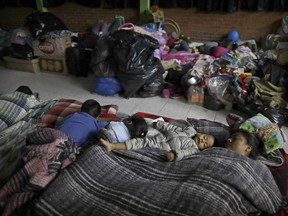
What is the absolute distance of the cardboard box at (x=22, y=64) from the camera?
3775 millimetres

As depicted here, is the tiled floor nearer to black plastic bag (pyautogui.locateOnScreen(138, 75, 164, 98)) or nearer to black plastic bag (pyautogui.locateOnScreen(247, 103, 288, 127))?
black plastic bag (pyautogui.locateOnScreen(138, 75, 164, 98))

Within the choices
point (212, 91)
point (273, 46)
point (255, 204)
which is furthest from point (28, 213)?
point (273, 46)

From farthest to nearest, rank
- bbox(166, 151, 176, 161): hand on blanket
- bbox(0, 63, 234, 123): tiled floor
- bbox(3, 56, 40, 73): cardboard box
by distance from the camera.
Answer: bbox(3, 56, 40, 73): cardboard box → bbox(0, 63, 234, 123): tiled floor → bbox(166, 151, 176, 161): hand on blanket

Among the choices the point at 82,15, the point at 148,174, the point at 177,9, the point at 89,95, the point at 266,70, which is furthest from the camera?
the point at 82,15

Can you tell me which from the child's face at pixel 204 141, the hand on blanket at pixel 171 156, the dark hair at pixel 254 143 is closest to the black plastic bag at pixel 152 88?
the child's face at pixel 204 141

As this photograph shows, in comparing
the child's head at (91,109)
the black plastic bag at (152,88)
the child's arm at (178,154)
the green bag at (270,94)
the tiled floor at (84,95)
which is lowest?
the tiled floor at (84,95)

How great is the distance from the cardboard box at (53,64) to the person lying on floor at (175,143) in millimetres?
2412

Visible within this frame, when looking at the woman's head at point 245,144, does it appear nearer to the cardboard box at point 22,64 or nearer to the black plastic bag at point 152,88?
the black plastic bag at point 152,88

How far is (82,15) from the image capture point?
196 inches

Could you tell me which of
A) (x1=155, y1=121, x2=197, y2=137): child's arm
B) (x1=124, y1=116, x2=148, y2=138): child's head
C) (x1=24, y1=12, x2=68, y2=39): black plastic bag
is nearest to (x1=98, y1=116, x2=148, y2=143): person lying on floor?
(x1=124, y1=116, x2=148, y2=138): child's head

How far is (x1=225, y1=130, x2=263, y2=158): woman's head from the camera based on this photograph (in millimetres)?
1539

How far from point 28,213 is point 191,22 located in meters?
3.98

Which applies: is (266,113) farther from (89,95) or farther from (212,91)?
(89,95)

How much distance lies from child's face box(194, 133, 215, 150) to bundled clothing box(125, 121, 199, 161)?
43mm
